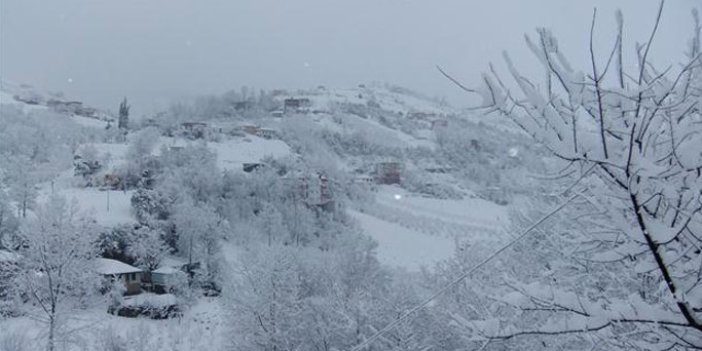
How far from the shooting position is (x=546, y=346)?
5.20m

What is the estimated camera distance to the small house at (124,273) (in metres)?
18.6

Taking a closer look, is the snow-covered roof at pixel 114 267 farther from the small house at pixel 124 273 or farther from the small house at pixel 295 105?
the small house at pixel 295 105

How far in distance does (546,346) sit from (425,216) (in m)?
27.6

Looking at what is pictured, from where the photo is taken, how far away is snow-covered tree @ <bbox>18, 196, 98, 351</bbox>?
42.0ft

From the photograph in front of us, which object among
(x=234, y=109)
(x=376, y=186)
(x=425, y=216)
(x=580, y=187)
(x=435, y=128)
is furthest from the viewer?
(x=435, y=128)

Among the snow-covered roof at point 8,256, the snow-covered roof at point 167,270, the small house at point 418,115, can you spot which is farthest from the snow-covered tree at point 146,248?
the small house at point 418,115

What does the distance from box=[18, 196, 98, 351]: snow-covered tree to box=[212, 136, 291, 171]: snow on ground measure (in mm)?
15598

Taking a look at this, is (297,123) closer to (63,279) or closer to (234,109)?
(234,109)

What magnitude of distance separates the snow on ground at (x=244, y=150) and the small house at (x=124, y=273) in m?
10.4

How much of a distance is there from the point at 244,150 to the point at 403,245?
12.6 meters

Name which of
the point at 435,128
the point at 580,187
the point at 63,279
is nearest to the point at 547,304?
the point at 580,187

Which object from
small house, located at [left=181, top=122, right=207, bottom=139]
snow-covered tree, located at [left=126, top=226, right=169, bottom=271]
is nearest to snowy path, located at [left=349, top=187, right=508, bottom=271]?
snow-covered tree, located at [left=126, top=226, right=169, bottom=271]

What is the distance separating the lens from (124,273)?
62.7 ft

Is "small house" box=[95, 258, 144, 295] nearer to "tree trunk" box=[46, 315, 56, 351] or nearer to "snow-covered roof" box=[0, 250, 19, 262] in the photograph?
"snow-covered roof" box=[0, 250, 19, 262]
